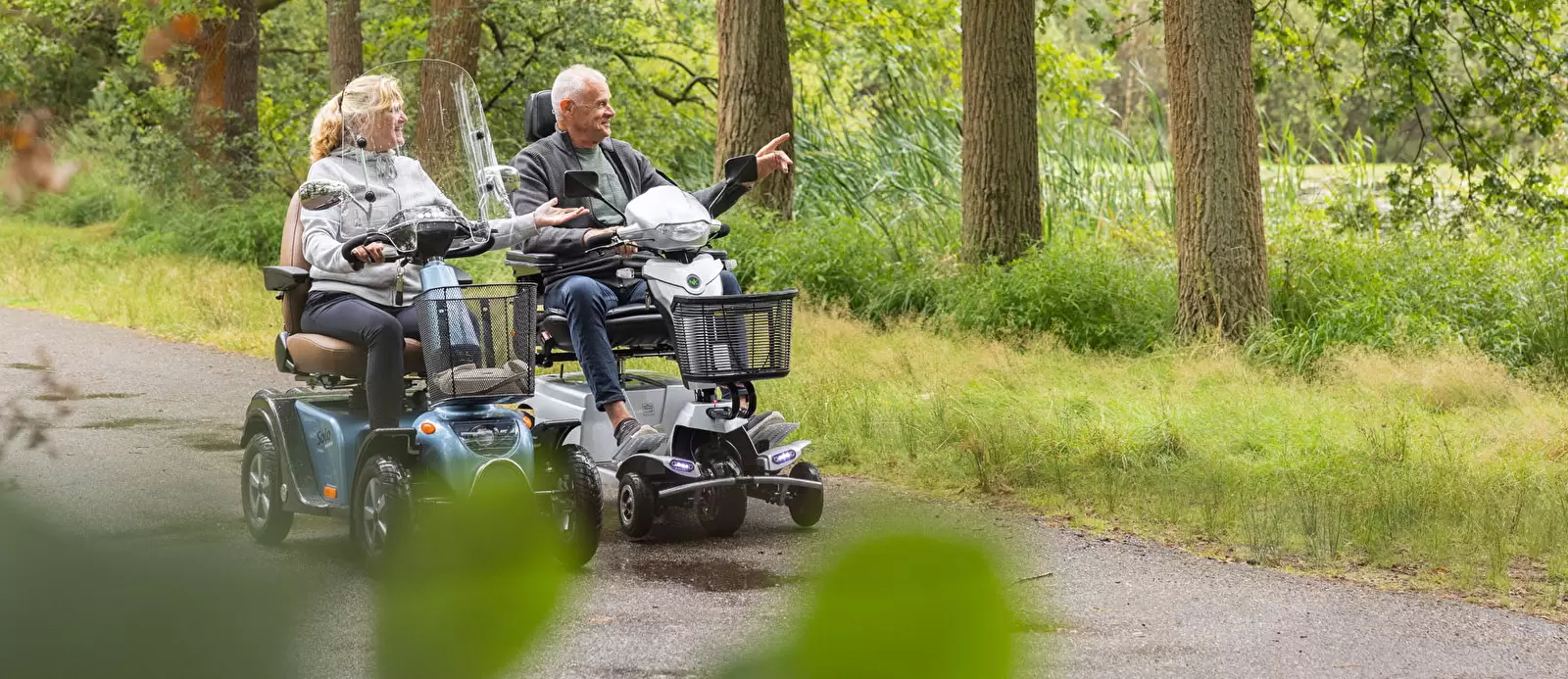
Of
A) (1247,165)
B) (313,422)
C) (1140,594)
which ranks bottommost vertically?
(1140,594)

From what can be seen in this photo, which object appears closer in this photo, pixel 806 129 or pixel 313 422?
pixel 313 422

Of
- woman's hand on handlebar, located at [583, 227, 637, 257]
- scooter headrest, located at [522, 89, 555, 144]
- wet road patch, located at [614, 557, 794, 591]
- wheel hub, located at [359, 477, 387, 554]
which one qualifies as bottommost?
wet road patch, located at [614, 557, 794, 591]

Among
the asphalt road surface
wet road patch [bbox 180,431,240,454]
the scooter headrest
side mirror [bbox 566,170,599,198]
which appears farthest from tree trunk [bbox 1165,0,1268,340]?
wet road patch [bbox 180,431,240,454]

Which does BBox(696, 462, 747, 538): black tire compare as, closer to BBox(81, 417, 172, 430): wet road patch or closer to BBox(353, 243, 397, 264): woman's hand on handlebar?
BBox(353, 243, 397, 264): woman's hand on handlebar

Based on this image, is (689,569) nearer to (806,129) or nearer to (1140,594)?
(1140,594)

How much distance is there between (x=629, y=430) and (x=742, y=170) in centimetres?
103

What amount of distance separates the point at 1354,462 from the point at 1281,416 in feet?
3.38

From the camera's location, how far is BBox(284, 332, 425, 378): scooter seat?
213 inches

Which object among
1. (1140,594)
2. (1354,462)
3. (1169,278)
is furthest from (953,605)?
(1169,278)

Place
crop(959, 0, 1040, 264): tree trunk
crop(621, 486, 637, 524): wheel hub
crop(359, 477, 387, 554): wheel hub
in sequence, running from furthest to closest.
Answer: crop(959, 0, 1040, 264): tree trunk, crop(621, 486, 637, 524): wheel hub, crop(359, 477, 387, 554): wheel hub

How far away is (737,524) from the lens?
5.90m

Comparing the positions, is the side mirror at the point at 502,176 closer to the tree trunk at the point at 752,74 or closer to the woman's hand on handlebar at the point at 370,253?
the woman's hand on handlebar at the point at 370,253

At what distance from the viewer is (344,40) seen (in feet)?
54.4

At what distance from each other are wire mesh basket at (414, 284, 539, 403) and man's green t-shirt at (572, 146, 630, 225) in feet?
3.49
